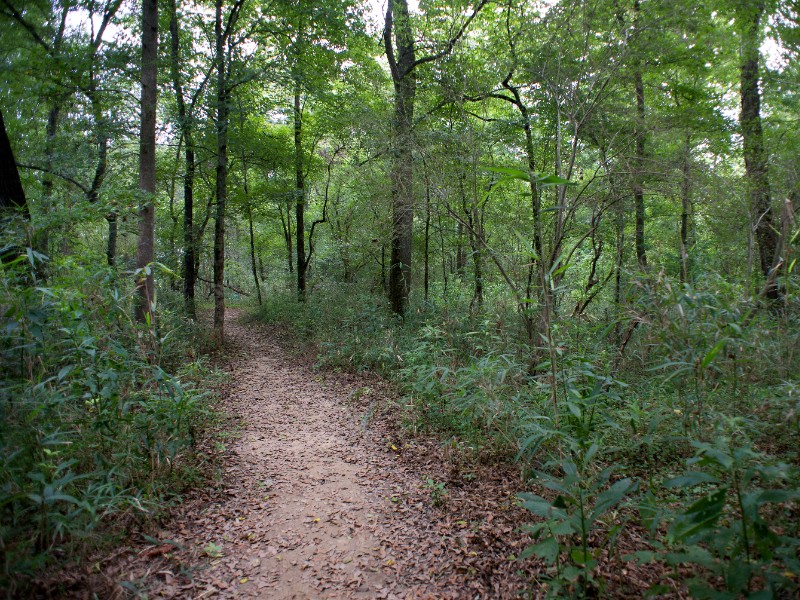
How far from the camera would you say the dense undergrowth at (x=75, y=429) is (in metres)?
2.34

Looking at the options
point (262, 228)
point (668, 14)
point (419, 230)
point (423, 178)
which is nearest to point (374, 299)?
point (419, 230)

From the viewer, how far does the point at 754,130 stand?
7645mm

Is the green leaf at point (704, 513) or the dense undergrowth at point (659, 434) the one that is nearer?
the green leaf at point (704, 513)

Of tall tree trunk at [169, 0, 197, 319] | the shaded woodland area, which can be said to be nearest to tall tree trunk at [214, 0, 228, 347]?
the shaded woodland area

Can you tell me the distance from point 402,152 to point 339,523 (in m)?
6.58

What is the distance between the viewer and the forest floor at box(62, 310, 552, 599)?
105 inches

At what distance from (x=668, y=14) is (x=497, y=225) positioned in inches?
164

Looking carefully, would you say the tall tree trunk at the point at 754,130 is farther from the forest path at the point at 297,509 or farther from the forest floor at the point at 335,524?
the forest path at the point at 297,509

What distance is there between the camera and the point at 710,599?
1.69 m

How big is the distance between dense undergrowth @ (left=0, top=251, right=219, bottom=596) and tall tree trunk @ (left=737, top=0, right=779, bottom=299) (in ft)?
27.4

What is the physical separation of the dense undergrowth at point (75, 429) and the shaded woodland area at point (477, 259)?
0.03 metres

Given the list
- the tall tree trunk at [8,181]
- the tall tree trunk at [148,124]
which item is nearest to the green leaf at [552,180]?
the tall tree trunk at [8,181]

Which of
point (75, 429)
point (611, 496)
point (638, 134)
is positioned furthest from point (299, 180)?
point (611, 496)

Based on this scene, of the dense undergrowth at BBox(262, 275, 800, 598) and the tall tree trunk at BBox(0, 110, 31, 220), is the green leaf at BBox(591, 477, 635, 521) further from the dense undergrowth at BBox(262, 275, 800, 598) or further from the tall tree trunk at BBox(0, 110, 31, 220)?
the tall tree trunk at BBox(0, 110, 31, 220)
